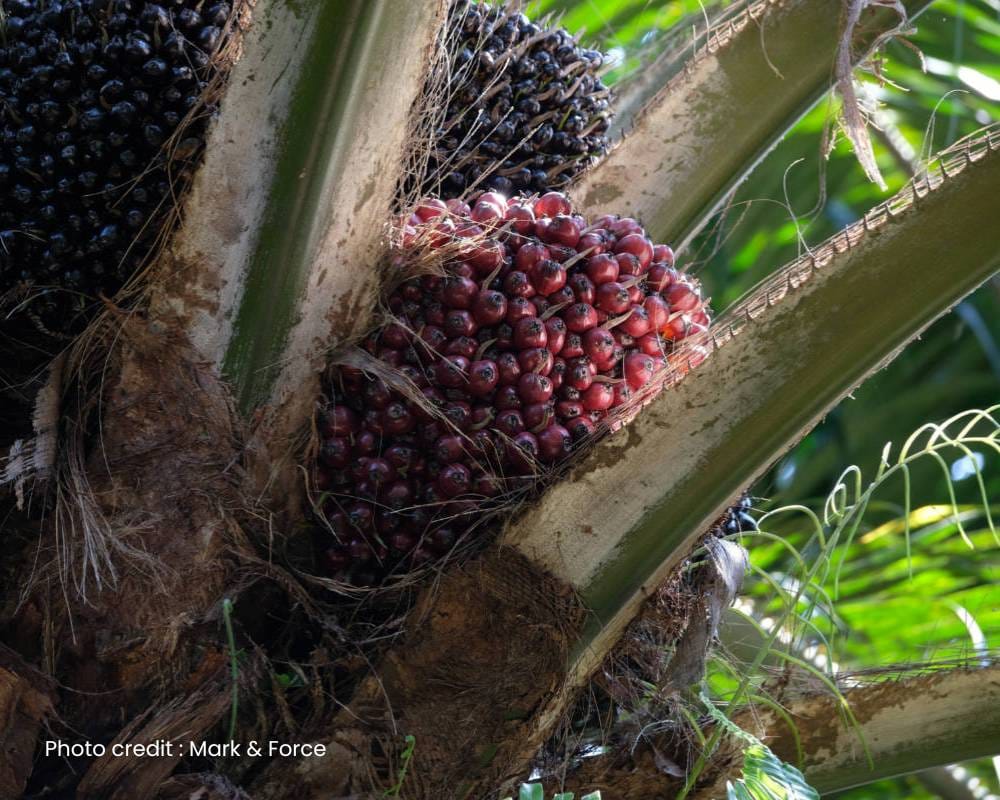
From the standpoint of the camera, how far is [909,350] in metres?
3.54

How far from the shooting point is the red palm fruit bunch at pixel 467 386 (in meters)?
1.50

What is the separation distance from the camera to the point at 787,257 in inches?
131

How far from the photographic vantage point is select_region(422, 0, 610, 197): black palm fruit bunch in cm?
185

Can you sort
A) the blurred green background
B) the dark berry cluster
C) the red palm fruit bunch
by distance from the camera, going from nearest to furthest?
1. the red palm fruit bunch
2. the dark berry cluster
3. the blurred green background

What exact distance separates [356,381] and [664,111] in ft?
2.53

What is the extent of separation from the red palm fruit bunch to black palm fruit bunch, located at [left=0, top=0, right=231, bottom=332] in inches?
13.6

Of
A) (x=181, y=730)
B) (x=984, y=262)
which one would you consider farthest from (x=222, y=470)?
(x=984, y=262)

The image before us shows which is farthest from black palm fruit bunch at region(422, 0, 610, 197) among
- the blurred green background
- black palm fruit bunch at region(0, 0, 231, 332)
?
the blurred green background

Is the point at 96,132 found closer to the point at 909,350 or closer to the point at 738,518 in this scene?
the point at 738,518

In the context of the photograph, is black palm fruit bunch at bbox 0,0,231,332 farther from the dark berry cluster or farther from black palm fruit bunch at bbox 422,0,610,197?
the dark berry cluster

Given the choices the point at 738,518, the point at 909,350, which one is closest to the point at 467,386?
the point at 738,518

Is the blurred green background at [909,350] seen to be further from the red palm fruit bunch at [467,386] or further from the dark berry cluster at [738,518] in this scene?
the red palm fruit bunch at [467,386]

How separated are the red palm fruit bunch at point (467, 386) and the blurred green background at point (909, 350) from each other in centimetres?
109

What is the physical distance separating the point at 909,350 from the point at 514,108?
2061mm
